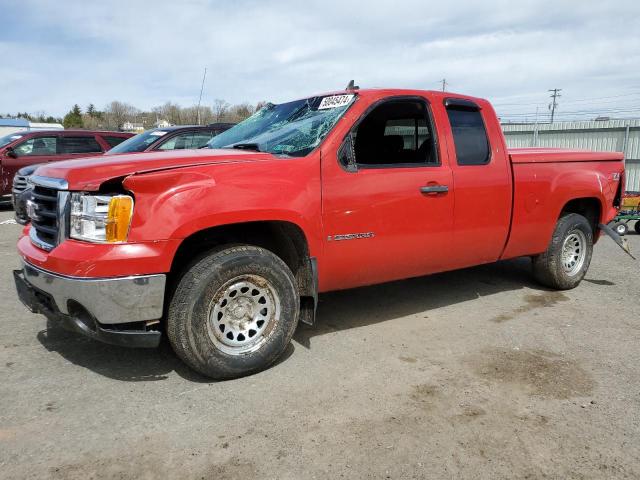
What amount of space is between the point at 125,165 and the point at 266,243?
1.16 meters

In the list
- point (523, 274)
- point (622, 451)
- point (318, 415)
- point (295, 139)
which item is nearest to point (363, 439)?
point (318, 415)

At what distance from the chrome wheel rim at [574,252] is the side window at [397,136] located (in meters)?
2.35

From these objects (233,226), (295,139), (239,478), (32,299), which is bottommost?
(239,478)

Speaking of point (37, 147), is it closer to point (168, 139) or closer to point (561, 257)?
point (168, 139)

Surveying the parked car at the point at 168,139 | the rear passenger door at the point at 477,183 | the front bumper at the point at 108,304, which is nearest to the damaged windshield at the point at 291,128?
the rear passenger door at the point at 477,183

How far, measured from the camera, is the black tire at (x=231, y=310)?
10.6 feet

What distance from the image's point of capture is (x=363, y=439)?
278cm

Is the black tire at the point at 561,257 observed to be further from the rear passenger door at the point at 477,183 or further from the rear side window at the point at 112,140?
the rear side window at the point at 112,140

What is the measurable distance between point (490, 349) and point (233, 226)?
7.29 ft

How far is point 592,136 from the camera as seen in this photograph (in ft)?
66.2

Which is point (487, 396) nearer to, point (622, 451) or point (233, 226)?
point (622, 451)

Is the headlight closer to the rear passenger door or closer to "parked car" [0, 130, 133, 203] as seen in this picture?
the rear passenger door

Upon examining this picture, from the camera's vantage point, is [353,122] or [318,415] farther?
[353,122]

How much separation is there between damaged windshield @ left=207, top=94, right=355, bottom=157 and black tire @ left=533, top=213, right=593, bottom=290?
9.62ft
